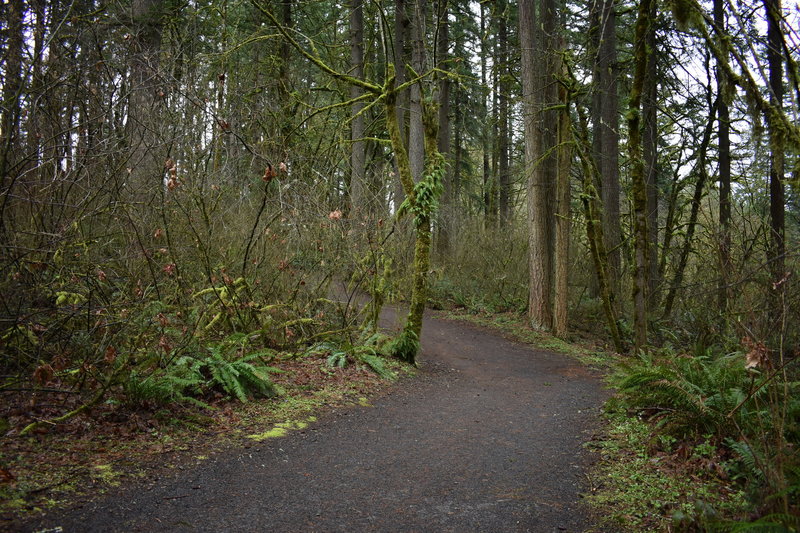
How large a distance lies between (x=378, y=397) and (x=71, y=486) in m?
4.11

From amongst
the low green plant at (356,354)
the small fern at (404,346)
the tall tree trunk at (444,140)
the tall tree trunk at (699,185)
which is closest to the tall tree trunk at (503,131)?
the tall tree trunk at (444,140)

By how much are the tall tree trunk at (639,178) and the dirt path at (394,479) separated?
3.27 meters

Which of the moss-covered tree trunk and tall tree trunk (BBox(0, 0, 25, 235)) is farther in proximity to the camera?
the moss-covered tree trunk

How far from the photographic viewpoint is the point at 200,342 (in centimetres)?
666

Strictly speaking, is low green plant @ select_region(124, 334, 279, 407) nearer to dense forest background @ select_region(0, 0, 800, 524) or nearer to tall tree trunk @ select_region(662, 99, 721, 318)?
dense forest background @ select_region(0, 0, 800, 524)

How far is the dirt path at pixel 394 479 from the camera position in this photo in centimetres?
363

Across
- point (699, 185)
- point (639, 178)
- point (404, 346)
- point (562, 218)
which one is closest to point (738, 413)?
point (404, 346)

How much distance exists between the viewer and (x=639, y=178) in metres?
9.60

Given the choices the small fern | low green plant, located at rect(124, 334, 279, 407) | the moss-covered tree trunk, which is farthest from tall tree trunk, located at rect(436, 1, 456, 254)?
low green plant, located at rect(124, 334, 279, 407)

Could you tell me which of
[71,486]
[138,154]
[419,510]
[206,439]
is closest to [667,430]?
[419,510]

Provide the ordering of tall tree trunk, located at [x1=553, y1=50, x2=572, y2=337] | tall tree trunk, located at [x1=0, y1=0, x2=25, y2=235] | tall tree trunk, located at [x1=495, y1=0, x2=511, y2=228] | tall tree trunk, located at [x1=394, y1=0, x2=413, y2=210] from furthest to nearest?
tall tree trunk, located at [x1=495, y1=0, x2=511, y2=228] → tall tree trunk, located at [x1=394, y1=0, x2=413, y2=210] → tall tree trunk, located at [x1=553, y1=50, x2=572, y2=337] → tall tree trunk, located at [x1=0, y1=0, x2=25, y2=235]

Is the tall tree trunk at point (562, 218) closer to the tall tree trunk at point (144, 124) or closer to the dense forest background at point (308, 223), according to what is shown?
the dense forest background at point (308, 223)

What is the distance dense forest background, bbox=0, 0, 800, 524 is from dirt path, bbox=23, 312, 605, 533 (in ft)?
3.63

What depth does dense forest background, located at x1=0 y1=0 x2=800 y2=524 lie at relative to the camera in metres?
4.96
